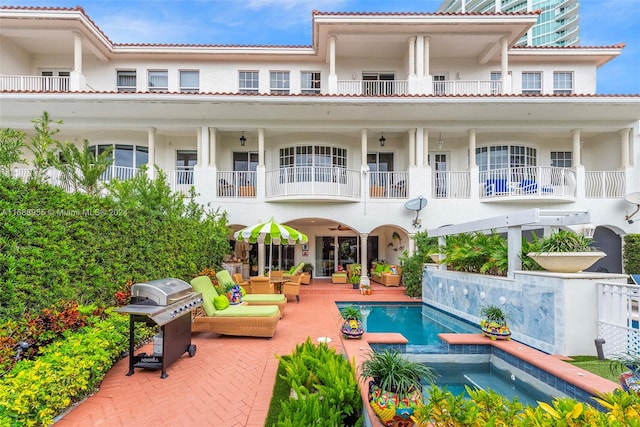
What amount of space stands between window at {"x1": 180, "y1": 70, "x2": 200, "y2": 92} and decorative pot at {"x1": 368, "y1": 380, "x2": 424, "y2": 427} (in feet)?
52.7

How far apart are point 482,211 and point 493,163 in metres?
2.81

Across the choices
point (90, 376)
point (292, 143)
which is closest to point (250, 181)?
point (292, 143)

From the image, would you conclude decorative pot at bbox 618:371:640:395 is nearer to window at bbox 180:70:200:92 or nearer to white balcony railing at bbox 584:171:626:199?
white balcony railing at bbox 584:171:626:199

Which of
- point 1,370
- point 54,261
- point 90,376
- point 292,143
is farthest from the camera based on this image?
point 292,143

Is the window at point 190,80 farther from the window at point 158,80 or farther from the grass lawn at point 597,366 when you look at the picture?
the grass lawn at point 597,366

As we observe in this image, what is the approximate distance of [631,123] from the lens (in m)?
13.4

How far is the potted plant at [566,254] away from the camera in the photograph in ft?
19.2

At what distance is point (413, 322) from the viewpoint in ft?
30.2

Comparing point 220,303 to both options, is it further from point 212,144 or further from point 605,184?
point 605,184

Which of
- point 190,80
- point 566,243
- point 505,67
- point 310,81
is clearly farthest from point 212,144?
point 505,67

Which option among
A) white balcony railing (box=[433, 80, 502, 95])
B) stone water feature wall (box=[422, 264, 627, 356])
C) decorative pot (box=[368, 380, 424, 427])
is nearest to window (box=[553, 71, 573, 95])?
white balcony railing (box=[433, 80, 502, 95])

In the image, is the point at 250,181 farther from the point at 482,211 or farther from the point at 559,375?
the point at 559,375

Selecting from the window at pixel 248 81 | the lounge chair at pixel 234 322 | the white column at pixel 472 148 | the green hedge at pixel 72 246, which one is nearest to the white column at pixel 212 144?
the window at pixel 248 81

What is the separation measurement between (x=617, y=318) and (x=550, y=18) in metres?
98.1
